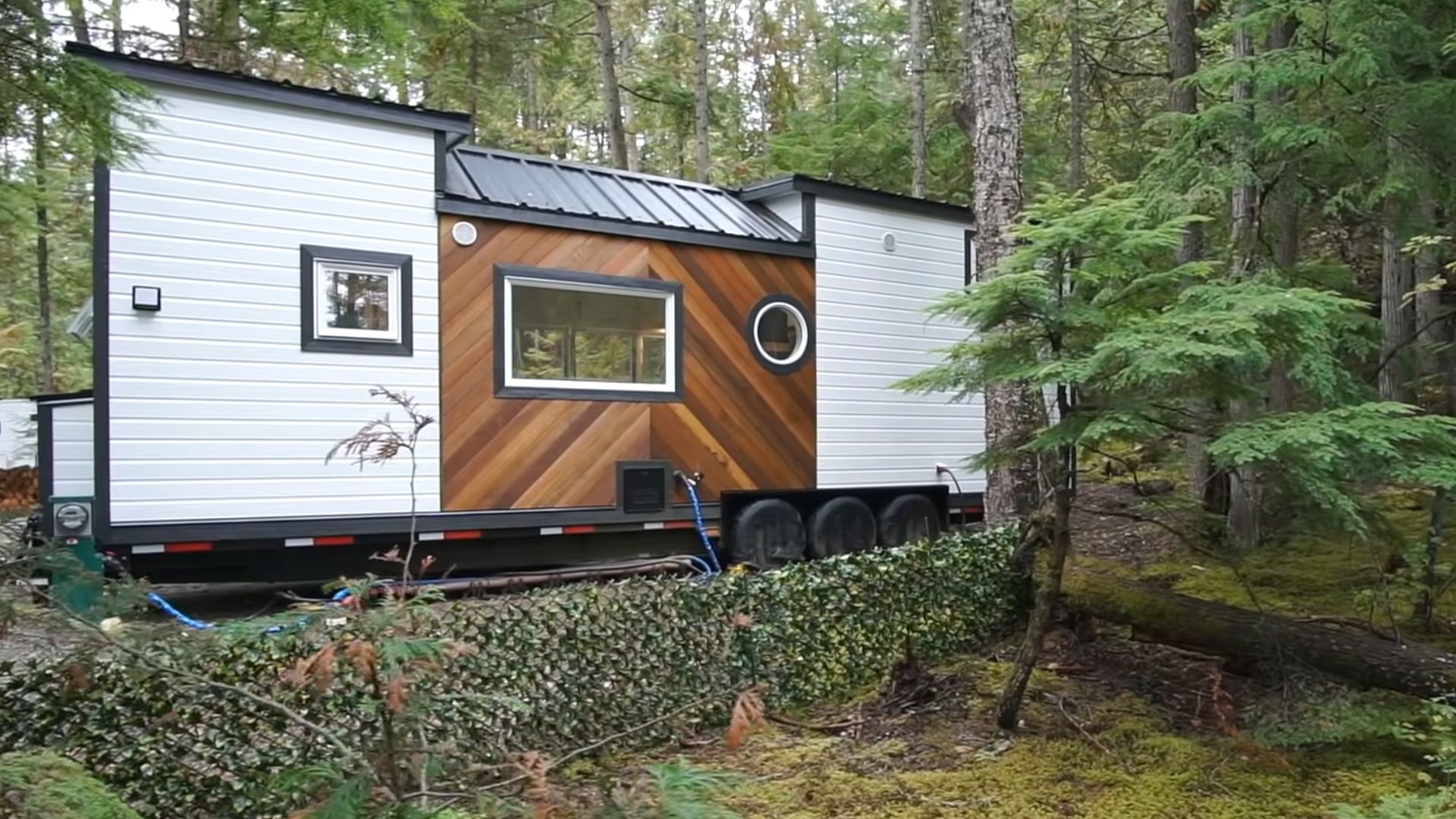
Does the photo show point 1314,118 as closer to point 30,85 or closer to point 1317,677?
point 1317,677

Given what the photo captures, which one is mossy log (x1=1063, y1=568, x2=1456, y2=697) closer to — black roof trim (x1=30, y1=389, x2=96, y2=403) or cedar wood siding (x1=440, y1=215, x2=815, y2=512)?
cedar wood siding (x1=440, y1=215, x2=815, y2=512)

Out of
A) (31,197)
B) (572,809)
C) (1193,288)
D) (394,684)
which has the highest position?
(31,197)

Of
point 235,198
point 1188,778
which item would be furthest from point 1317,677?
point 235,198

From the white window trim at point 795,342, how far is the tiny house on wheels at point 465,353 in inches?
0.7

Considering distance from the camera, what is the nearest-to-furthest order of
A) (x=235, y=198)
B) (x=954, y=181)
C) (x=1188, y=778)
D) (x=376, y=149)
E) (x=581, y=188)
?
(x=1188, y=778), (x=235, y=198), (x=376, y=149), (x=581, y=188), (x=954, y=181)

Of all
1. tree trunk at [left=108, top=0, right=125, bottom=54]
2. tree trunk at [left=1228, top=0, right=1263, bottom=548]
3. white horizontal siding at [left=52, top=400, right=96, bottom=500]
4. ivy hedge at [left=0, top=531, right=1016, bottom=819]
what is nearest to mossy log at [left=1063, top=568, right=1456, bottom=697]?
ivy hedge at [left=0, top=531, right=1016, bottom=819]

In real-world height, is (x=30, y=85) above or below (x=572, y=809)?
above

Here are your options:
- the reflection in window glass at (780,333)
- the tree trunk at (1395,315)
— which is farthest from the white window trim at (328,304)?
the tree trunk at (1395,315)

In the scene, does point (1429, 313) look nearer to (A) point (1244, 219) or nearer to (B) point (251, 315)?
(A) point (1244, 219)

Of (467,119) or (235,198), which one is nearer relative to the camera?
(235,198)

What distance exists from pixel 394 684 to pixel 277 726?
4.33 feet

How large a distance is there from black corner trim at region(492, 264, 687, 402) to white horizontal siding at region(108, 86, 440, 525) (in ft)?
1.33

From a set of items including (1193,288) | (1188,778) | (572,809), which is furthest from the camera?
(1193,288)

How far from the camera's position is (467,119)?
20.4 ft
